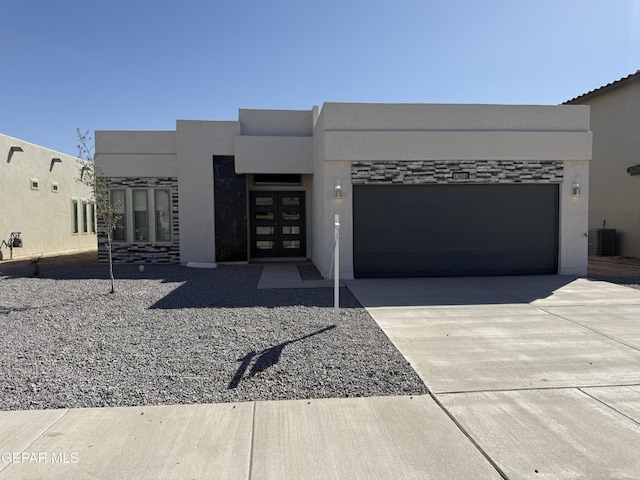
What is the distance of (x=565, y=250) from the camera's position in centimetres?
1174

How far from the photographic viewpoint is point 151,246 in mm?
14945

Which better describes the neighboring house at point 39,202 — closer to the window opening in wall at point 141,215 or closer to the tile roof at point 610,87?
the window opening in wall at point 141,215

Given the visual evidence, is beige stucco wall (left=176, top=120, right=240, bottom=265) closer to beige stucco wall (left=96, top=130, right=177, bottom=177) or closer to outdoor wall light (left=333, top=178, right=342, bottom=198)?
beige stucco wall (left=96, top=130, right=177, bottom=177)

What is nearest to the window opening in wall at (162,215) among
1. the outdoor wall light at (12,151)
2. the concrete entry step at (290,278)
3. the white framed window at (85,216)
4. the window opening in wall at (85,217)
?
the concrete entry step at (290,278)

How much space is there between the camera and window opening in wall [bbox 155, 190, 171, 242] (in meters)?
15.0

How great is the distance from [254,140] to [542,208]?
Result: 29.4 feet

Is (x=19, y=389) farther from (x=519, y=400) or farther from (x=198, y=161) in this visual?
(x=198, y=161)

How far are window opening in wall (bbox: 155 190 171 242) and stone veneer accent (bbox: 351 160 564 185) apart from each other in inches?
287

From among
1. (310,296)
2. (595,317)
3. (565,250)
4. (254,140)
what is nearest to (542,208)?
(565,250)

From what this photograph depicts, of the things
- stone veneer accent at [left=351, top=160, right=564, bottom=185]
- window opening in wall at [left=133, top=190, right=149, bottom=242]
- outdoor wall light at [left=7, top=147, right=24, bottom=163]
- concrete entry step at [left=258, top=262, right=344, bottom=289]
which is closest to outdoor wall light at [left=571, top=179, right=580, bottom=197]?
stone veneer accent at [left=351, top=160, right=564, bottom=185]

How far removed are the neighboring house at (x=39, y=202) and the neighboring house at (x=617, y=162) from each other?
1969cm

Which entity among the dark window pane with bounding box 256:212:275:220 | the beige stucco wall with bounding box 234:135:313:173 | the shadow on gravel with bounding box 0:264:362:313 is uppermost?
the beige stucco wall with bounding box 234:135:313:173

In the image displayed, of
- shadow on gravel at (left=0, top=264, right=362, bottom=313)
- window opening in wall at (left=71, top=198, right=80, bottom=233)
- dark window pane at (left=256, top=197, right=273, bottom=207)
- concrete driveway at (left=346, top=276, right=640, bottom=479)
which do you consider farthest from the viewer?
window opening in wall at (left=71, top=198, right=80, bottom=233)

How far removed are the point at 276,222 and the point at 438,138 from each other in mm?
7043
